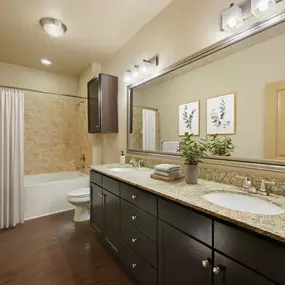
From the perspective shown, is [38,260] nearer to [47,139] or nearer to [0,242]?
A: [0,242]

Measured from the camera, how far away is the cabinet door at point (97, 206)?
6.57 ft

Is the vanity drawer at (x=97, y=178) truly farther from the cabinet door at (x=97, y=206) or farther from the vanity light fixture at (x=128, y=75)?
the vanity light fixture at (x=128, y=75)

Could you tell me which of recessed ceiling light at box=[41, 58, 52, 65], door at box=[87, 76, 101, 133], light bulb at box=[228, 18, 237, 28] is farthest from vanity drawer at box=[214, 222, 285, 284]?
recessed ceiling light at box=[41, 58, 52, 65]

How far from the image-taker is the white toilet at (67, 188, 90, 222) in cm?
252

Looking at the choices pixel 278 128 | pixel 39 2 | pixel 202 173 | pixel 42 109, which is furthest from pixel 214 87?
pixel 42 109

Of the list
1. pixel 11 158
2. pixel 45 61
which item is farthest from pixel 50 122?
pixel 11 158

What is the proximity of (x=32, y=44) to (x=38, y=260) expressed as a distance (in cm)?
269

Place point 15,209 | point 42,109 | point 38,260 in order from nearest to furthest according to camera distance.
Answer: point 38,260, point 15,209, point 42,109

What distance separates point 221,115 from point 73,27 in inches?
78.6

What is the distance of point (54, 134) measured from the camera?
12.2 feet

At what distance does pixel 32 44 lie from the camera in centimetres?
259

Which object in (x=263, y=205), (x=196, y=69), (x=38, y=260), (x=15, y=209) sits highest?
(x=196, y=69)

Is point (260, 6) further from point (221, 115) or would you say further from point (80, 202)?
point (80, 202)

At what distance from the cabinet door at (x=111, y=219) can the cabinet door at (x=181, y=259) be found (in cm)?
59
